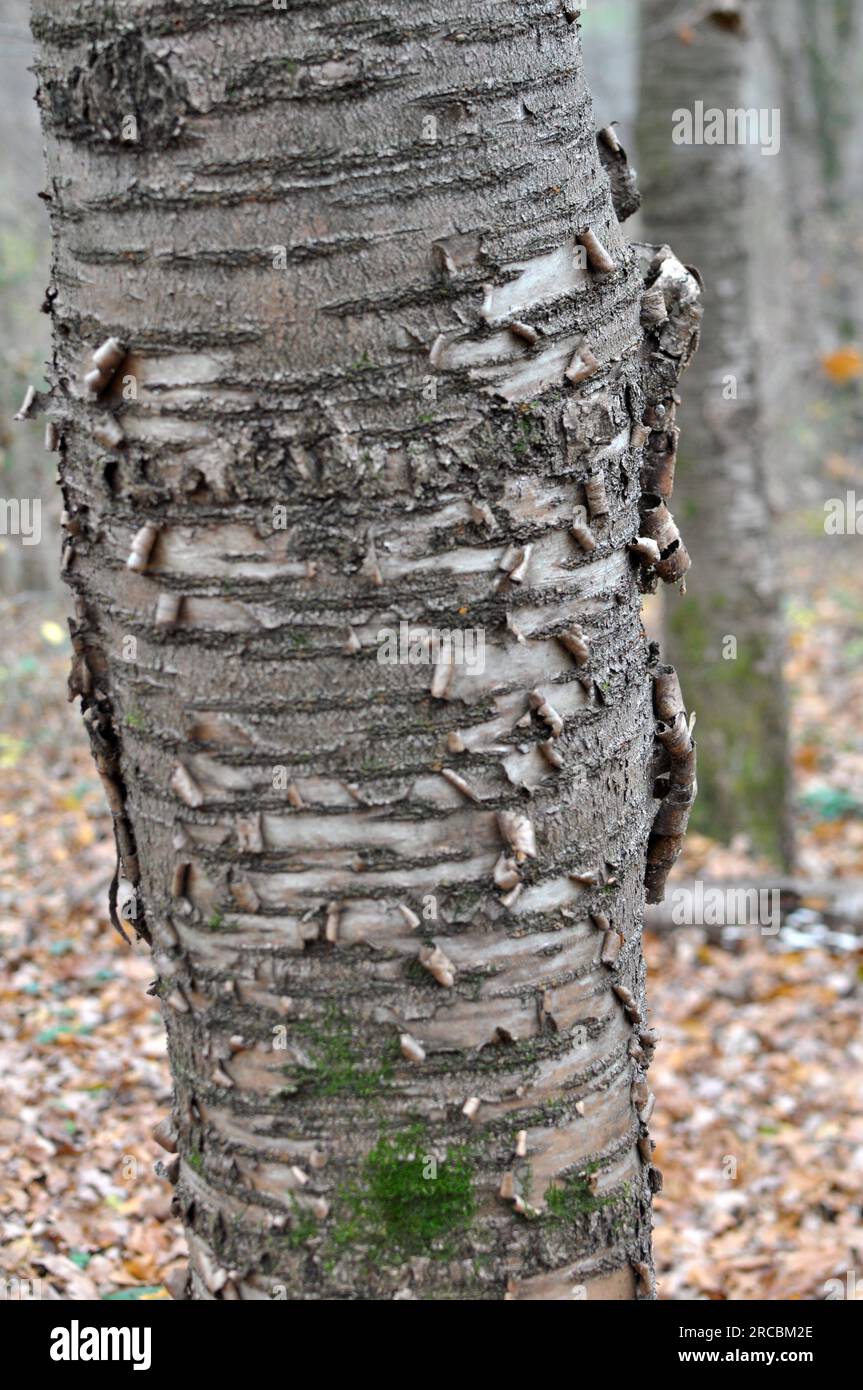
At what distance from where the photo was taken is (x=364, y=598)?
1.59m

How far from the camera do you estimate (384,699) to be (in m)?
1.61

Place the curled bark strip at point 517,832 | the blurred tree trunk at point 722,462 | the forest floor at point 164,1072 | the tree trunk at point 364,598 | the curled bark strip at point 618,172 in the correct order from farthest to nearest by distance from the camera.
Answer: the blurred tree trunk at point 722,462
the forest floor at point 164,1072
the curled bark strip at point 618,172
the curled bark strip at point 517,832
the tree trunk at point 364,598

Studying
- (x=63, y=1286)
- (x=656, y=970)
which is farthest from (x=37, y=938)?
(x=656, y=970)

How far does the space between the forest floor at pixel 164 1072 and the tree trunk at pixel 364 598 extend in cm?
154

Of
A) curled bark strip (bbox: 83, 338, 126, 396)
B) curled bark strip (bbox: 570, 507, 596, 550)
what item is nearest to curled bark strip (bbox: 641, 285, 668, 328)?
curled bark strip (bbox: 570, 507, 596, 550)

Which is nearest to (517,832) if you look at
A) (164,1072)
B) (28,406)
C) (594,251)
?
(594,251)

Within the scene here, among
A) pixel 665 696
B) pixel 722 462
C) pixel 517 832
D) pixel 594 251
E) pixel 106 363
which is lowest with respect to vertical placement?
pixel 517 832

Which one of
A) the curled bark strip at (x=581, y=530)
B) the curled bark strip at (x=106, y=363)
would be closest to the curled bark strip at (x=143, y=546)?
the curled bark strip at (x=106, y=363)

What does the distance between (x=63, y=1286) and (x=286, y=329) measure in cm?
247

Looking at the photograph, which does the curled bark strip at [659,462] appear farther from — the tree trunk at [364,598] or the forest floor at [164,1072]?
the forest floor at [164,1072]

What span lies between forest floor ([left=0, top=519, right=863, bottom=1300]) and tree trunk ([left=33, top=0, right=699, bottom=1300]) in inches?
60.7

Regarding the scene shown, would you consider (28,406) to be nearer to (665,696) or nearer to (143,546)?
(143,546)

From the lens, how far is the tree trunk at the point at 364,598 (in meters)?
1.53

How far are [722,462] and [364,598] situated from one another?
5343 mm
